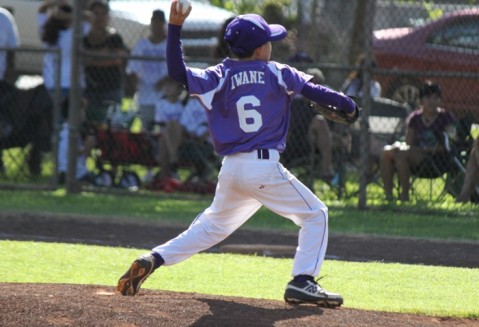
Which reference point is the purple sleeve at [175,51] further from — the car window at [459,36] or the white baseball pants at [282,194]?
the car window at [459,36]

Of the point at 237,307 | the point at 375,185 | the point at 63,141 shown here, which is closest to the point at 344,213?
the point at 375,185

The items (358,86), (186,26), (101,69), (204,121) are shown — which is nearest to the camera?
(358,86)

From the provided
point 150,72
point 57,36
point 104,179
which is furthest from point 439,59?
point 57,36

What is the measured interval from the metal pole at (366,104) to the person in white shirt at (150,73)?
2.68 meters

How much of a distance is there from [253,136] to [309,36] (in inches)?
353

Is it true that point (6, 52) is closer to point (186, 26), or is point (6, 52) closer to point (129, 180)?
point (129, 180)

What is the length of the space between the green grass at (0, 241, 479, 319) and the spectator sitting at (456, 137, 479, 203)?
132 inches

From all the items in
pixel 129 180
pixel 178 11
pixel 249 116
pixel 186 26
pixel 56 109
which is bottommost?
pixel 129 180

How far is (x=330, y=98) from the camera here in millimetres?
6258

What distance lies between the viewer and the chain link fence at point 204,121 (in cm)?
1145

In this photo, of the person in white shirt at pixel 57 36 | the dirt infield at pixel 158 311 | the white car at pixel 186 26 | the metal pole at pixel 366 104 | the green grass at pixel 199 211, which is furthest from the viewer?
the white car at pixel 186 26

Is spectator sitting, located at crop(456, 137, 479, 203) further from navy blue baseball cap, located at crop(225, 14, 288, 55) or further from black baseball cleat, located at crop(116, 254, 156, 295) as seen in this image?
black baseball cleat, located at crop(116, 254, 156, 295)

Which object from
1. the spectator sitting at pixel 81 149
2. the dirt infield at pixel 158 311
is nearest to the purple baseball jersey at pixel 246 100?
the dirt infield at pixel 158 311

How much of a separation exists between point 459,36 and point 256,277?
5.45 meters
